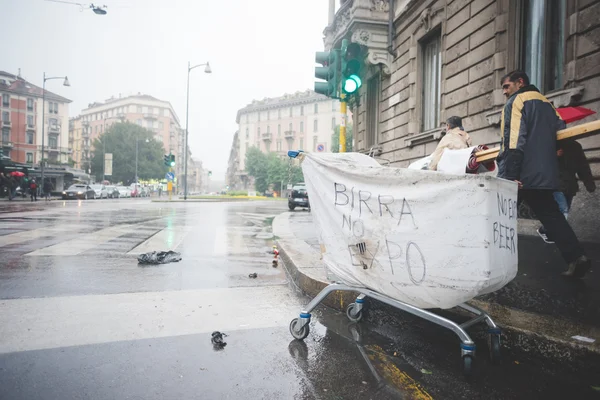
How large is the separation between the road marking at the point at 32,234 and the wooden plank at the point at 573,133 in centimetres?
774

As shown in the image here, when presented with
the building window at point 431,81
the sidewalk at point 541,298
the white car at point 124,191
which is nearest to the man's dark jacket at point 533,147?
the sidewalk at point 541,298

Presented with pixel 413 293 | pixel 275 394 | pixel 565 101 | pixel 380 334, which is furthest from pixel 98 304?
pixel 565 101

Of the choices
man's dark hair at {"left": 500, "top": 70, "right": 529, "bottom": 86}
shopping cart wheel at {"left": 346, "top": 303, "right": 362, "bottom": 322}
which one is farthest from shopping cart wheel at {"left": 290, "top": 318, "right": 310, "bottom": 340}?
man's dark hair at {"left": 500, "top": 70, "right": 529, "bottom": 86}

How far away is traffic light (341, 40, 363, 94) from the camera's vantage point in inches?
234

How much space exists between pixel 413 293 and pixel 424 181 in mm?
707

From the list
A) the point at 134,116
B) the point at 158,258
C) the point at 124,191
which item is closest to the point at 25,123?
the point at 134,116

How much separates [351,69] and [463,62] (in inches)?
194

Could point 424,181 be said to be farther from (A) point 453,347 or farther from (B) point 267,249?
(B) point 267,249

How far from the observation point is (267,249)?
744 centimetres

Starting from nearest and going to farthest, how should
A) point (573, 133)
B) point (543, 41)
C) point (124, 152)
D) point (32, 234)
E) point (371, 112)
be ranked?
point (573, 133) → point (543, 41) → point (32, 234) → point (371, 112) → point (124, 152)

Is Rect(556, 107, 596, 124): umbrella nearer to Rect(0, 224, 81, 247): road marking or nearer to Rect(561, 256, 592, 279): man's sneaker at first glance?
Rect(561, 256, 592, 279): man's sneaker

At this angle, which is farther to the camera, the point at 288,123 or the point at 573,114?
the point at 288,123

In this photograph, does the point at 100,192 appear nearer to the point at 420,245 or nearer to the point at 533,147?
the point at 533,147

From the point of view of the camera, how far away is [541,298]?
3.21 metres
